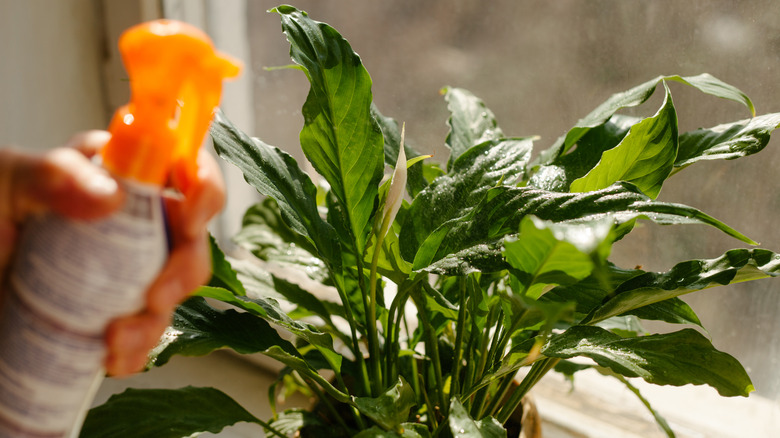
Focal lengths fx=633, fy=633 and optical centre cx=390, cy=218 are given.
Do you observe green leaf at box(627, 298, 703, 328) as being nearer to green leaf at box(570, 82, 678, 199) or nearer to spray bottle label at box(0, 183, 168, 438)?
green leaf at box(570, 82, 678, 199)

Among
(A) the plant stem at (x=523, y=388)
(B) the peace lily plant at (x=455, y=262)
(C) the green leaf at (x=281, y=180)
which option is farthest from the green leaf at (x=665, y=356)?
(C) the green leaf at (x=281, y=180)

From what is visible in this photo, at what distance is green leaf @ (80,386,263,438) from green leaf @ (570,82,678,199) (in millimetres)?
389

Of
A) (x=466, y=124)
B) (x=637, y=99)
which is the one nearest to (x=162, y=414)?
(x=466, y=124)

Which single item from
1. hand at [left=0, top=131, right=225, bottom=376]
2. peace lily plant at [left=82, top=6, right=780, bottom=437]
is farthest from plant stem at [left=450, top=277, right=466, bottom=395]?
hand at [left=0, top=131, right=225, bottom=376]

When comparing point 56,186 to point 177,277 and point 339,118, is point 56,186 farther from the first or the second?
point 339,118

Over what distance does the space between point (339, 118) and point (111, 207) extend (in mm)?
306

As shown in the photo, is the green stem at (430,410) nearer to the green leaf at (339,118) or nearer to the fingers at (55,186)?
the green leaf at (339,118)

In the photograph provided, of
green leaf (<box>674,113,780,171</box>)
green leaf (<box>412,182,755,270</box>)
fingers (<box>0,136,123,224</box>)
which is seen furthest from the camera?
green leaf (<box>674,113,780,171</box>)

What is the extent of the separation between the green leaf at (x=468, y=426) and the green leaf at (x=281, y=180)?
18 centimetres

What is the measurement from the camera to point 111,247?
0.87 feet

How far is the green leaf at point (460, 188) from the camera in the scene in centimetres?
56

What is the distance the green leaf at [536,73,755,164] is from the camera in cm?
56

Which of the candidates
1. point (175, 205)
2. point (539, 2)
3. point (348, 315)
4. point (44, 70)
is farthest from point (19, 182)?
point (44, 70)

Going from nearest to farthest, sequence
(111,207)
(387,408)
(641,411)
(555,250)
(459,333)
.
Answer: (111,207) → (555,250) → (387,408) → (459,333) → (641,411)
